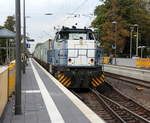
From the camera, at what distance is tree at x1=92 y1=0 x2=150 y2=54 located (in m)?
67.5

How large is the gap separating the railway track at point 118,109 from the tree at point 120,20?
48.9m

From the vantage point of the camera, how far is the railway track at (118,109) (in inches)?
448

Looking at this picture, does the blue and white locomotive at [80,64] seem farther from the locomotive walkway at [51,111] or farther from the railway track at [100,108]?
the locomotive walkway at [51,111]

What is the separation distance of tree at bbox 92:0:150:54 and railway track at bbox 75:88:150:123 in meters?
48.9

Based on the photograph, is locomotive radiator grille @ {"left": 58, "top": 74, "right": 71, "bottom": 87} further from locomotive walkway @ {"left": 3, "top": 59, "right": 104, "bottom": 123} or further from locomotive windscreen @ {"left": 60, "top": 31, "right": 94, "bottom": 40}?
locomotive walkway @ {"left": 3, "top": 59, "right": 104, "bottom": 123}

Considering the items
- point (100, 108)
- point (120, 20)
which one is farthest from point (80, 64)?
point (120, 20)

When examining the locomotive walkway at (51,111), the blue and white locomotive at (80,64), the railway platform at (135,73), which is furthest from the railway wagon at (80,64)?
the railway platform at (135,73)

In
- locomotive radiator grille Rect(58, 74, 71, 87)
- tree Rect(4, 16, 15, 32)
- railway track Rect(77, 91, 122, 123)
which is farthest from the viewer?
tree Rect(4, 16, 15, 32)

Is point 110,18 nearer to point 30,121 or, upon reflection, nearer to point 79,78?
point 79,78

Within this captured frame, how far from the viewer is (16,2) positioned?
8.90 meters

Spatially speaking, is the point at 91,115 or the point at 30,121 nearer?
the point at 30,121

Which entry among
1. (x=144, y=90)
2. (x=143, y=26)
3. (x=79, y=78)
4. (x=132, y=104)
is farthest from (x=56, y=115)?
(x=143, y=26)

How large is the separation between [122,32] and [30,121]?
61070 mm

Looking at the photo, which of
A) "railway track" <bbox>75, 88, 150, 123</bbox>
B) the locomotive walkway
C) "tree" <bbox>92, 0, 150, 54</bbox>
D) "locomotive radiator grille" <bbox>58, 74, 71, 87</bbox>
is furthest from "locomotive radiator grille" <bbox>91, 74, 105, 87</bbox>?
"tree" <bbox>92, 0, 150, 54</bbox>
